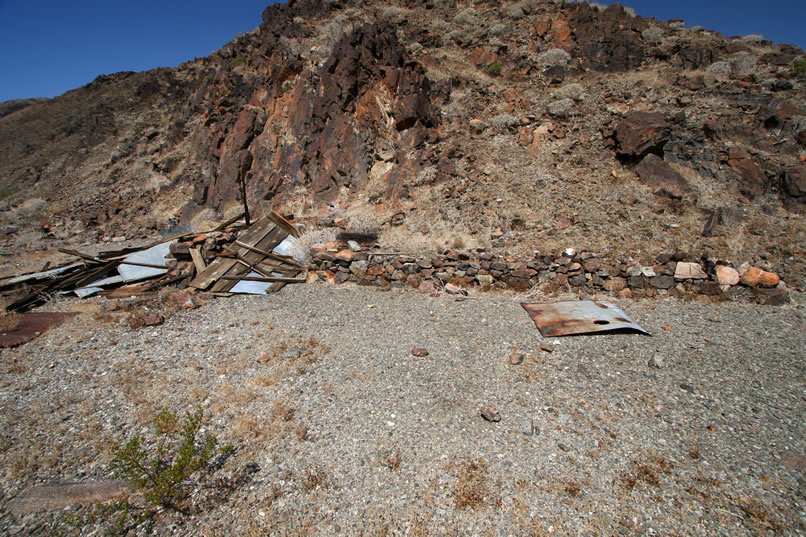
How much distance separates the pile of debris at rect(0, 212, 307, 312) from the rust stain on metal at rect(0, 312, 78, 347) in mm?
1283

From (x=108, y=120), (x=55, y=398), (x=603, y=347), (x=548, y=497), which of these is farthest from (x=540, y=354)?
(x=108, y=120)

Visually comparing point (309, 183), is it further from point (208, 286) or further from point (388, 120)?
point (208, 286)

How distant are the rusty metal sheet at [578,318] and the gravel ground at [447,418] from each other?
0.78ft

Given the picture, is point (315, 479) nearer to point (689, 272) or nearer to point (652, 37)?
point (689, 272)

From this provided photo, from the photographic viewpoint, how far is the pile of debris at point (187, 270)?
8.49m

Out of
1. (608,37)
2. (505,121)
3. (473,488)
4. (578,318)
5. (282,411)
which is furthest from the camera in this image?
(608,37)

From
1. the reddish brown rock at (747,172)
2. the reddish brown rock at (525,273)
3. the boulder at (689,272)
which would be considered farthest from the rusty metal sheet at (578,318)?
the reddish brown rock at (747,172)

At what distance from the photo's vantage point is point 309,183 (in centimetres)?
1391

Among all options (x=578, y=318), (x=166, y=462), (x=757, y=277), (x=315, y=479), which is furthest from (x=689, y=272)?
(x=166, y=462)

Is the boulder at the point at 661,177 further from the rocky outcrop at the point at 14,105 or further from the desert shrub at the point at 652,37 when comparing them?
the rocky outcrop at the point at 14,105

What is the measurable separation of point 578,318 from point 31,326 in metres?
9.87

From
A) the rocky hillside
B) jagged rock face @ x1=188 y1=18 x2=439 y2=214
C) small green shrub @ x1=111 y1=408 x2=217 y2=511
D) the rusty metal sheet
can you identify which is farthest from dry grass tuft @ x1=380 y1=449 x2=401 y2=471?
jagged rock face @ x1=188 y1=18 x2=439 y2=214

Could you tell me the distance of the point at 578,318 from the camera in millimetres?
6043

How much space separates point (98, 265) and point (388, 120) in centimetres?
1034
